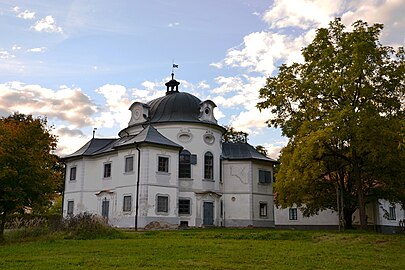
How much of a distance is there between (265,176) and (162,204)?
34.0 ft

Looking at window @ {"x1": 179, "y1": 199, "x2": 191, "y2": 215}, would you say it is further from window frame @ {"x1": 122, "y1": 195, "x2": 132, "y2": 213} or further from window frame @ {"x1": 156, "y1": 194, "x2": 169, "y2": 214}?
window frame @ {"x1": 122, "y1": 195, "x2": 132, "y2": 213}

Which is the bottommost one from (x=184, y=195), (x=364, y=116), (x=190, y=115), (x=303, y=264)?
(x=303, y=264)

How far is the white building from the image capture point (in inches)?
1256

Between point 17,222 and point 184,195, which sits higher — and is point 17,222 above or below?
below

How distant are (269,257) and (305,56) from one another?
1592 centimetres

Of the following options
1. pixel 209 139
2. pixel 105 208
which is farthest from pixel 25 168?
pixel 209 139

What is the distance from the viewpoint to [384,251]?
15258 mm

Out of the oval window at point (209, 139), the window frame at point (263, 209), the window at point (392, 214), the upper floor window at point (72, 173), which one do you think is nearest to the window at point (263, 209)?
the window frame at point (263, 209)

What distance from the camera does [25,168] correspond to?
823 inches

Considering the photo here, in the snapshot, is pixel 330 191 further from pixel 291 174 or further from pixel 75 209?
pixel 75 209

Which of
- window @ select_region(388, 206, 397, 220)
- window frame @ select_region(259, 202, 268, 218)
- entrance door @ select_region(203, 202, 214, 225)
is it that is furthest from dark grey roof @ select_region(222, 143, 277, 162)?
window @ select_region(388, 206, 397, 220)

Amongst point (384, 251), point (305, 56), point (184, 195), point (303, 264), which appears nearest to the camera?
point (303, 264)

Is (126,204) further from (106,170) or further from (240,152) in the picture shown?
(240,152)

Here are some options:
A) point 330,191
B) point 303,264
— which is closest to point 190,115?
point 330,191
